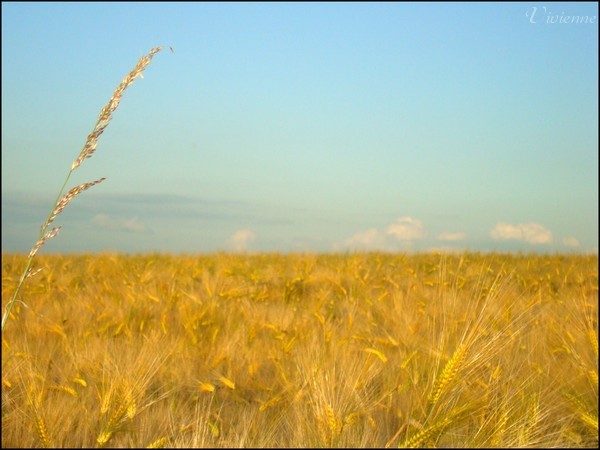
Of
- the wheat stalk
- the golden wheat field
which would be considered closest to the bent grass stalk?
the golden wheat field

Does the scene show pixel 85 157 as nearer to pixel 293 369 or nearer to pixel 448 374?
pixel 448 374

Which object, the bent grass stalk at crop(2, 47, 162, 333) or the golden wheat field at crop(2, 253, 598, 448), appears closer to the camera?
the bent grass stalk at crop(2, 47, 162, 333)

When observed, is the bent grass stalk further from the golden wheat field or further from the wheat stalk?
the wheat stalk

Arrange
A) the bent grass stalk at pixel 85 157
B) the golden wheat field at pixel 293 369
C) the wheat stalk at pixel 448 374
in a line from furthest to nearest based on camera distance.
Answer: the golden wheat field at pixel 293 369, the wheat stalk at pixel 448 374, the bent grass stalk at pixel 85 157

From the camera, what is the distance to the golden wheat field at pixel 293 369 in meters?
2.03

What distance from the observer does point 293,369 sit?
2.94 m

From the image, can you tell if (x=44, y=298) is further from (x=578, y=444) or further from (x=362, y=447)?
(x=578, y=444)

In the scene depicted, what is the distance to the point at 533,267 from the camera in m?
7.41

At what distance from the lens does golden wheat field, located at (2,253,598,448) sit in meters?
2.03

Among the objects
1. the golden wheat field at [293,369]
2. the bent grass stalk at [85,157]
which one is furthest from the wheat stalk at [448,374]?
the bent grass stalk at [85,157]

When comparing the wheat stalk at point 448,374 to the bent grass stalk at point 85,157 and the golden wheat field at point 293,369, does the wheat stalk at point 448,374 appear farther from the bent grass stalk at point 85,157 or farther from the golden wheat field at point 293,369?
the bent grass stalk at point 85,157

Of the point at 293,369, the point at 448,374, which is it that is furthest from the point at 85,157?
the point at 293,369

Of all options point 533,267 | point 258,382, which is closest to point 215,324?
point 258,382

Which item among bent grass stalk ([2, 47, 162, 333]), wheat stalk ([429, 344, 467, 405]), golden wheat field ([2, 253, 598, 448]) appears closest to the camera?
bent grass stalk ([2, 47, 162, 333])
